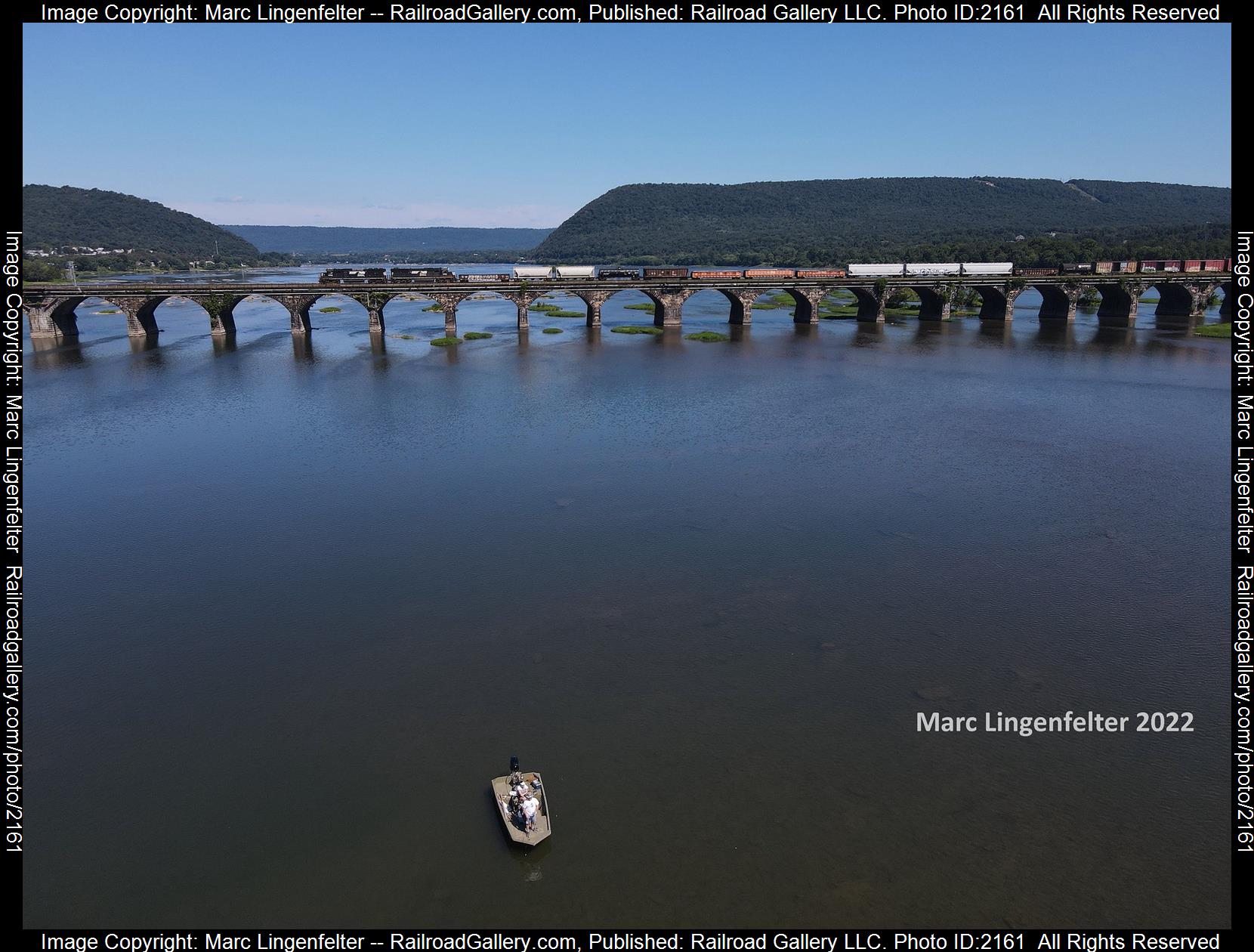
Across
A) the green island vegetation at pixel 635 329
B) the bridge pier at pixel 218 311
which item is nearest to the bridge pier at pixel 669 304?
the green island vegetation at pixel 635 329

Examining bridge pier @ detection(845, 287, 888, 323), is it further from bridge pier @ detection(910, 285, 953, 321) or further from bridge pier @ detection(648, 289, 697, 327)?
bridge pier @ detection(648, 289, 697, 327)

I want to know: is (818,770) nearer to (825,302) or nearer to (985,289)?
(985,289)

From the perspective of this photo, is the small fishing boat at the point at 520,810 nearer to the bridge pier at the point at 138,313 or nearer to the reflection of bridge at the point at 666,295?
the reflection of bridge at the point at 666,295

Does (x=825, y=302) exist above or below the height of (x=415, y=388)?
above

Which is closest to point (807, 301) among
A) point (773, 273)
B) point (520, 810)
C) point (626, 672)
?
point (773, 273)

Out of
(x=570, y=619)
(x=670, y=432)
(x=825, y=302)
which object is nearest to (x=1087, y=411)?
(x=670, y=432)

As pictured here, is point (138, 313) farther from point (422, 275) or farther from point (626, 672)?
point (626, 672)
